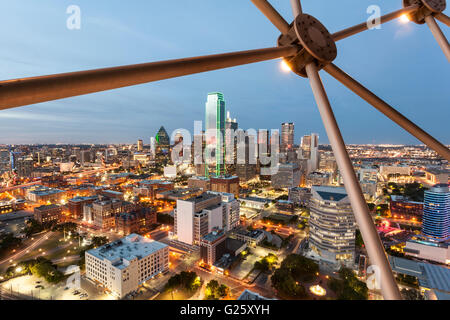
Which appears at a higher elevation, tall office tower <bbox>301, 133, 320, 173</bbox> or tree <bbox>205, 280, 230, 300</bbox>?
tall office tower <bbox>301, 133, 320, 173</bbox>

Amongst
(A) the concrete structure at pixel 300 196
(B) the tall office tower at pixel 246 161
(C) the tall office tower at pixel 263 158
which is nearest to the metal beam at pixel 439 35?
(A) the concrete structure at pixel 300 196

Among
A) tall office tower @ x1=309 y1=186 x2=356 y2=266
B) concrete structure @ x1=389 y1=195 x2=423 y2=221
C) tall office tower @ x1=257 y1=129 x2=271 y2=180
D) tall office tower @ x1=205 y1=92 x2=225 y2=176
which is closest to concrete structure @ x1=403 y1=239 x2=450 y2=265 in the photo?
tall office tower @ x1=309 y1=186 x2=356 y2=266

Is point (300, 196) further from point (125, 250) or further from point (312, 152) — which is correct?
point (312, 152)

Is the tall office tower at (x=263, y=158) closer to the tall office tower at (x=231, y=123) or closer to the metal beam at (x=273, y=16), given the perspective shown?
the tall office tower at (x=231, y=123)

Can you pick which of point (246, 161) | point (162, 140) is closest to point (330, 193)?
point (246, 161)

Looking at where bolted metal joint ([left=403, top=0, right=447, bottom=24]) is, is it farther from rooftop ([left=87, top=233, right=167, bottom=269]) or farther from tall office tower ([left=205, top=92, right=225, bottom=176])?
tall office tower ([left=205, top=92, right=225, bottom=176])
